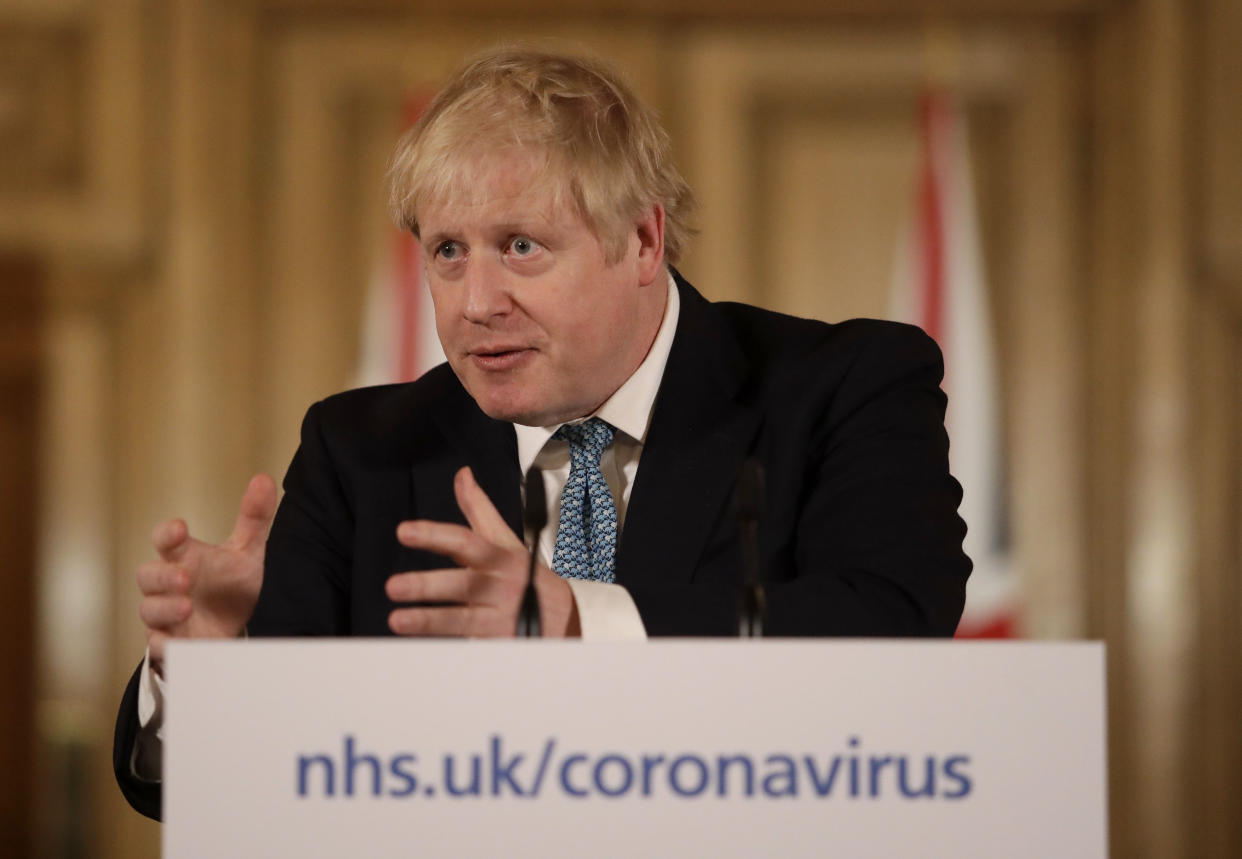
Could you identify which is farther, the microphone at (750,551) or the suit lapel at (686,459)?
the suit lapel at (686,459)

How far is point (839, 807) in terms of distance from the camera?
1.04 metres

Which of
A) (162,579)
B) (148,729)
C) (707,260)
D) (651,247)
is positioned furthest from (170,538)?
(707,260)

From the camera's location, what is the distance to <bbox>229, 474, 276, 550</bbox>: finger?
4.75 feet

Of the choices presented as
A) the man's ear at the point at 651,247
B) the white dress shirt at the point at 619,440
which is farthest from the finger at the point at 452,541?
the man's ear at the point at 651,247

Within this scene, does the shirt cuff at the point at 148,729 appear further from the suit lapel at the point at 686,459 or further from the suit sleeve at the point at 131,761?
the suit lapel at the point at 686,459

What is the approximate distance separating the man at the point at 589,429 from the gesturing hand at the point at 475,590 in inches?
9.7

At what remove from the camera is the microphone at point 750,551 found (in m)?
1.21

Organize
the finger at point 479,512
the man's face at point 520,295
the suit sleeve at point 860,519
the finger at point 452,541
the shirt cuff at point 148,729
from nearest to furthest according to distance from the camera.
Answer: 1. the finger at point 452,541
2. the finger at point 479,512
3. the suit sleeve at point 860,519
4. the shirt cuff at point 148,729
5. the man's face at point 520,295

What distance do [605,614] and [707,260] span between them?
2.72 meters

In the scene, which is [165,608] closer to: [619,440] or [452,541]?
[452,541]

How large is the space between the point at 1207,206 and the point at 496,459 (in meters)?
2.76

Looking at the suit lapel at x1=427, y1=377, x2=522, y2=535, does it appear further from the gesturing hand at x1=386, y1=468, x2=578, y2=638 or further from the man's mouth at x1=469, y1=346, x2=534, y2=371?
the gesturing hand at x1=386, y1=468, x2=578, y2=638

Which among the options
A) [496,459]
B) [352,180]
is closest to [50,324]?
[352,180]

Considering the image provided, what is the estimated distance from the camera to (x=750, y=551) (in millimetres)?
1207
